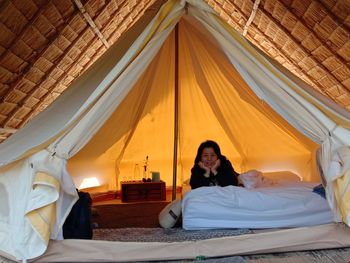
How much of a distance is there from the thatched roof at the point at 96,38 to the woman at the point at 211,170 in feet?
3.60

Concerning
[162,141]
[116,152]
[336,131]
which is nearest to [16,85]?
[116,152]

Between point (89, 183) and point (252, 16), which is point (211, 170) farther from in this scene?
point (252, 16)

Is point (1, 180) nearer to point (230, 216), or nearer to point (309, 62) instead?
point (230, 216)

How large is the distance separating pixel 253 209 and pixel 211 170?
2.11ft

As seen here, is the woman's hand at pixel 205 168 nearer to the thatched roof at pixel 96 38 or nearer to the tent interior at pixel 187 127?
Result: the tent interior at pixel 187 127

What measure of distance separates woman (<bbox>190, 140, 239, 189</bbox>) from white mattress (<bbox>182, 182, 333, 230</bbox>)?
1.52ft

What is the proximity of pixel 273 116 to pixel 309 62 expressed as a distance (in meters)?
0.80

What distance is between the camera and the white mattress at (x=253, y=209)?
2.10 m

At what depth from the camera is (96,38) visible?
12.4 ft

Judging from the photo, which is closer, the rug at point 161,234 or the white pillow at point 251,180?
the rug at point 161,234

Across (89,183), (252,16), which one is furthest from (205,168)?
(252,16)

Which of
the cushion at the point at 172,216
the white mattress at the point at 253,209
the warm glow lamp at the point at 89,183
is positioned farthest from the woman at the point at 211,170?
the warm glow lamp at the point at 89,183

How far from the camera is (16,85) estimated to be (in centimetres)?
327

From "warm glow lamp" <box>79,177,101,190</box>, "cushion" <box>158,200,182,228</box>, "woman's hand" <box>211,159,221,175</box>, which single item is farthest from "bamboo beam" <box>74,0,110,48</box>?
"cushion" <box>158,200,182,228</box>
